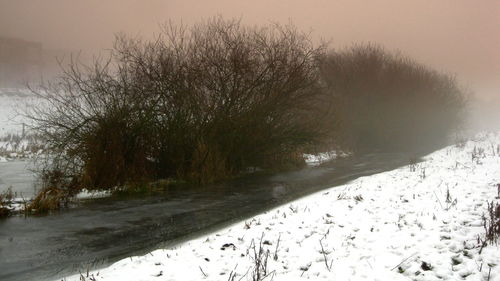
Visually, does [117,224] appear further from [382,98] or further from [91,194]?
[382,98]

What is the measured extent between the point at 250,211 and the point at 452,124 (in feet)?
183

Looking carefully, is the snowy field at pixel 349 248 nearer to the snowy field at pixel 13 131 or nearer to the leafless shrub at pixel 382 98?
the snowy field at pixel 13 131

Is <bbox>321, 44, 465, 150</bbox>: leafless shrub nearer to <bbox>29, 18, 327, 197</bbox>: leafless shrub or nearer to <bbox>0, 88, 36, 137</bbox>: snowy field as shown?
<bbox>29, 18, 327, 197</bbox>: leafless shrub

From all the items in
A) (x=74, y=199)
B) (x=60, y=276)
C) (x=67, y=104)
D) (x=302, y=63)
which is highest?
(x=302, y=63)

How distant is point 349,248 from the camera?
723 cm

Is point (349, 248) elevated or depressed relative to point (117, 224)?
depressed

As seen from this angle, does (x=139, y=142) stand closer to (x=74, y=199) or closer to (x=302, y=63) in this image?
(x=74, y=199)

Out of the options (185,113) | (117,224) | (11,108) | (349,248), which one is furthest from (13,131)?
(349,248)

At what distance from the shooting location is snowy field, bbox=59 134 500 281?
6.05 meters

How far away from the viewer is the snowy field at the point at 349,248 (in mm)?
6047

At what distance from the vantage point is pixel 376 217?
9383mm

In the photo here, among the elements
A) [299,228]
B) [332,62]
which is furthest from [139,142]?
[332,62]

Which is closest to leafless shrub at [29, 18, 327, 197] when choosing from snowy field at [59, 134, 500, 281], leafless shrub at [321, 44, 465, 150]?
snowy field at [59, 134, 500, 281]

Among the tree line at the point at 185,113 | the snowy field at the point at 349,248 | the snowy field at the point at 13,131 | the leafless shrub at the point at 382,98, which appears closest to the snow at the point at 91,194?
the tree line at the point at 185,113
